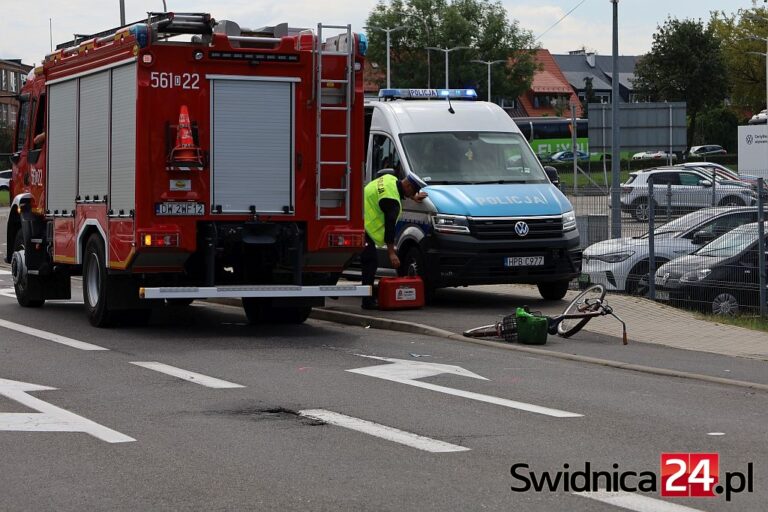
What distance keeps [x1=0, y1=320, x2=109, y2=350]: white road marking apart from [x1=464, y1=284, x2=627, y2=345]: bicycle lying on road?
12.8ft

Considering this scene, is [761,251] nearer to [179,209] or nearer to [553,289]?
[553,289]

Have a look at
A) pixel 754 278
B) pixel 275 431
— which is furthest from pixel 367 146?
pixel 275 431

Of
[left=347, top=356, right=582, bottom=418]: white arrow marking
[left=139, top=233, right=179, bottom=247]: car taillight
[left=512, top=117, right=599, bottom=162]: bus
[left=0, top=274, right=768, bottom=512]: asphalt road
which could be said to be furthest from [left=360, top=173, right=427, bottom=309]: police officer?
[left=512, top=117, right=599, bottom=162]: bus

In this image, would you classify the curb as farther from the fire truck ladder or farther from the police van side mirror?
the police van side mirror

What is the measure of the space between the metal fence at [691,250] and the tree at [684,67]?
65.8 metres

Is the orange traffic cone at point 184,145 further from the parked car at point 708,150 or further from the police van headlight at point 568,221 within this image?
the parked car at point 708,150

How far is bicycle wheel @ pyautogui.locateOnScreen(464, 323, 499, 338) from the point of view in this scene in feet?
47.0

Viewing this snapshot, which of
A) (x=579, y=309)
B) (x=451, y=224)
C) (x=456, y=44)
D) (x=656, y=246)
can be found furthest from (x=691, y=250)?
(x=456, y=44)

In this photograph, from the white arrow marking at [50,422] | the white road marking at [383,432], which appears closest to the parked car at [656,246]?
the white road marking at [383,432]

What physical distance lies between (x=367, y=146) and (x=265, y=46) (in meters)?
5.06

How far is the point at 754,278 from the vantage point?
16250 millimetres

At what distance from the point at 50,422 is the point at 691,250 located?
10.2m

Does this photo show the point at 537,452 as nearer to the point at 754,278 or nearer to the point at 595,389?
the point at 595,389

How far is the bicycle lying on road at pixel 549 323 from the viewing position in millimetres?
13828
